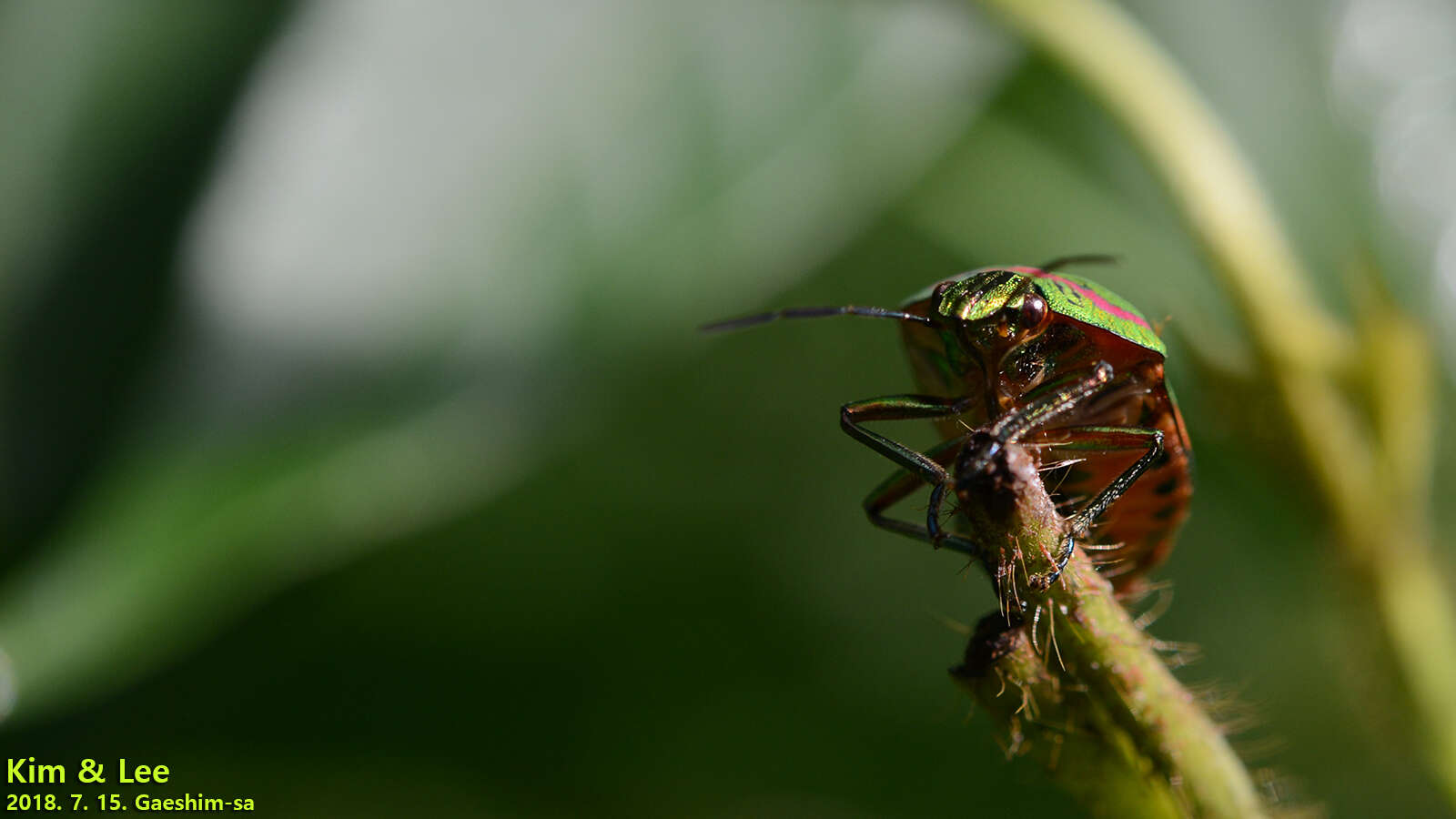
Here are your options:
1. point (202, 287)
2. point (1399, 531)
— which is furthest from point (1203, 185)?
point (202, 287)

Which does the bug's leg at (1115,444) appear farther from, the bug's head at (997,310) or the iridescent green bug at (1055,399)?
the bug's head at (997,310)

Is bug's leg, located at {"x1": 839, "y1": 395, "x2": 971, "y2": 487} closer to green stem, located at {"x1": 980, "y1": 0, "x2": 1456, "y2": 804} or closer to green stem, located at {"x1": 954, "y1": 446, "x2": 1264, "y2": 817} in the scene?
green stem, located at {"x1": 954, "y1": 446, "x2": 1264, "y2": 817}

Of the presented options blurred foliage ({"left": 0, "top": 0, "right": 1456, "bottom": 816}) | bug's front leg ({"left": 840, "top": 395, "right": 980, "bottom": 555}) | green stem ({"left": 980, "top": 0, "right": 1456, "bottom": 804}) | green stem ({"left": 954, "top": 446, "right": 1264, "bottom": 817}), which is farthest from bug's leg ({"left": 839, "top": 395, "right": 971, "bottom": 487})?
green stem ({"left": 980, "top": 0, "right": 1456, "bottom": 804})

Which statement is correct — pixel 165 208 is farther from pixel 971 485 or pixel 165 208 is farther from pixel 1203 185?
pixel 1203 185

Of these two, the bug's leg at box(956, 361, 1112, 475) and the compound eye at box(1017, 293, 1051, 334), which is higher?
the compound eye at box(1017, 293, 1051, 334)

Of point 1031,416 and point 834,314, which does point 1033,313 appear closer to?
point 1031,416
